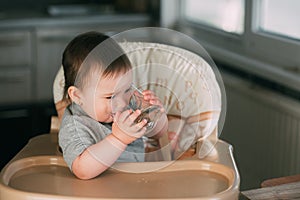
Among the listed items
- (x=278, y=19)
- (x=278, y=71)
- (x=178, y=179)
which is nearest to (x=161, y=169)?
(x=178, y=179)

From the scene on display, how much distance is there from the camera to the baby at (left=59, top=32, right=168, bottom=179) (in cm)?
149

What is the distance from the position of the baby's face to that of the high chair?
0.51ft

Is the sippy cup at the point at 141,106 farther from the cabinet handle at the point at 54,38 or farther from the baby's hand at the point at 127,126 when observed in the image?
the cabinet handle at the point at 54,38

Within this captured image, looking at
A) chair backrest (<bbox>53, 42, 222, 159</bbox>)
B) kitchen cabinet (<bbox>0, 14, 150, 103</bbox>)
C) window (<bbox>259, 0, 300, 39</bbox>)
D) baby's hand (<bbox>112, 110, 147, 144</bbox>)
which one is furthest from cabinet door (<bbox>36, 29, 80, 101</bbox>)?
baby's hand (<bbox>112, 110, 147, 144</bbox>)

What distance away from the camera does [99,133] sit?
162 cm

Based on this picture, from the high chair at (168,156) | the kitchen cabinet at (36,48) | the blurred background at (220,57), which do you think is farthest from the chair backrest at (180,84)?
the kitchen cabinet at (36,48)

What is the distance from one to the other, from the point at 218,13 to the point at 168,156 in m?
1.41

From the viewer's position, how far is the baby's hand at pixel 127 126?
1440 millimetres

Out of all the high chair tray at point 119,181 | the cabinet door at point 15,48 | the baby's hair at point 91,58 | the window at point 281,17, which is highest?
the baby's hair at point 91,58

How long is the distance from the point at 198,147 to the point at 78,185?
39 centimetres

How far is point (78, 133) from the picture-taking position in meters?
1.58

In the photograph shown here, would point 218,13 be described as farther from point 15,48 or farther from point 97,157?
point 97,157

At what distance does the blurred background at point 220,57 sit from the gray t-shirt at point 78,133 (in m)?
0.85

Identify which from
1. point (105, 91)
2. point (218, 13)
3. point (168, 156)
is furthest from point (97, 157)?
point (218, 13)
